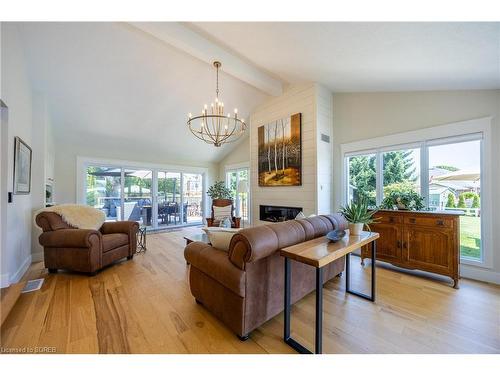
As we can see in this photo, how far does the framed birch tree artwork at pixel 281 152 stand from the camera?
4.25m

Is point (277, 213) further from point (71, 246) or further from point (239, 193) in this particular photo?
point (71, 246)

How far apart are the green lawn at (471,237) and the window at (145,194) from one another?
6.42m

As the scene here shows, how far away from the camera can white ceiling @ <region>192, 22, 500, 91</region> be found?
177 cm

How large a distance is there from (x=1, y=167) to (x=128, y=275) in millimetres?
1880

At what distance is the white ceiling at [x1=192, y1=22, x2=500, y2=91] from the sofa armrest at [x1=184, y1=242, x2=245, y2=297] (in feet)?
7.90

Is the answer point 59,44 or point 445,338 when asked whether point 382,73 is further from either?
point 59,44

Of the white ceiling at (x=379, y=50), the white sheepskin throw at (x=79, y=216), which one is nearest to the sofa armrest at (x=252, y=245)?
the white ceiling at (x=379, y=50)

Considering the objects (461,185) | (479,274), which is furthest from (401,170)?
(479,274)

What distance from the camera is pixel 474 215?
279 cm

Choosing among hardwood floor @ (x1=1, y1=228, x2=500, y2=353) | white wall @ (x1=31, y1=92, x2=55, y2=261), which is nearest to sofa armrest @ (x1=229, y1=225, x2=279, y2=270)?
hardwood floor @ (x1=1, y1=228, x2=500, y2=353)

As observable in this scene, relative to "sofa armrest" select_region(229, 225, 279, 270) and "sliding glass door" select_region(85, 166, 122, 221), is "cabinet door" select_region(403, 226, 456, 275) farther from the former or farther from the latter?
"sliding glass door" select_region(85, 166, 122, 221)

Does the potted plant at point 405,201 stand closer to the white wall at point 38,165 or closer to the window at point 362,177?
the window at point 362,177

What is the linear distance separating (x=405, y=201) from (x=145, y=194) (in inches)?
244
